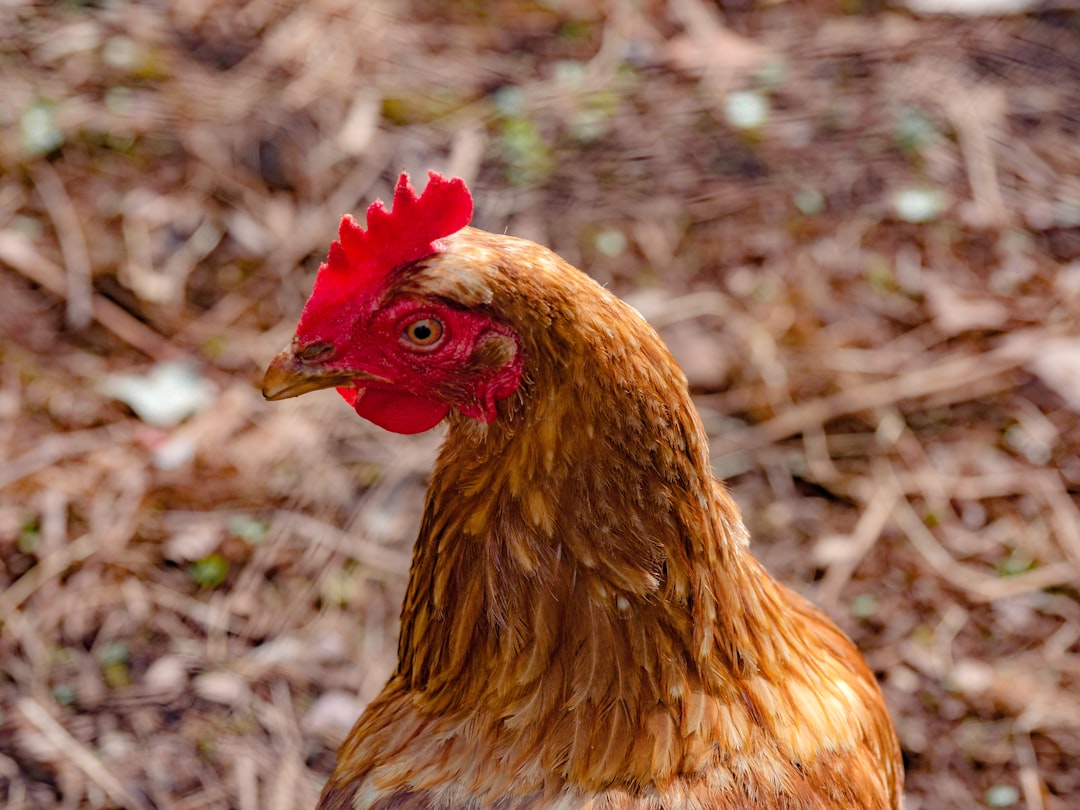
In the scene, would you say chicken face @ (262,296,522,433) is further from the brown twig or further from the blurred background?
the brown twig

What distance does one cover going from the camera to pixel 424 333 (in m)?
1.55

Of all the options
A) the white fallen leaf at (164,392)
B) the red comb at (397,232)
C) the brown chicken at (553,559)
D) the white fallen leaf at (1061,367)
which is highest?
the red comb at (397,232)

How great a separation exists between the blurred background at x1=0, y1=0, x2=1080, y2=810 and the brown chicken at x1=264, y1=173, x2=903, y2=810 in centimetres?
117

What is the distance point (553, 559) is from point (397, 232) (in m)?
0.51

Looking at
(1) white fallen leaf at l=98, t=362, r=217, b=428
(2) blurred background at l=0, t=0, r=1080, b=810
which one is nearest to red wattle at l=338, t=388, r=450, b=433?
(2) blurred background at l=0, t=0, r=1080, b=810

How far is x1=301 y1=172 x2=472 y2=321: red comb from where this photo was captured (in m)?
1.52

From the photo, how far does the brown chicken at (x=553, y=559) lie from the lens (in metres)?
1.52

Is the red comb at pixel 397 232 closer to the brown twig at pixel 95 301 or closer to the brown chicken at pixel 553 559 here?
the brown chicken at pixel 553 559

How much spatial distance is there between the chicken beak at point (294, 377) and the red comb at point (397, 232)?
113mm

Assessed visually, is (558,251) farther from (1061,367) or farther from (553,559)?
(553,559)

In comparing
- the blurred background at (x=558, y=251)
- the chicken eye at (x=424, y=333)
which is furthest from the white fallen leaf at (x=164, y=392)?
the chicken eye at (x=424, y=333)

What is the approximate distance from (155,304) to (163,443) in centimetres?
58

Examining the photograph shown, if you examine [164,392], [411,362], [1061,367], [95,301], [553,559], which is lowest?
[1061,367]

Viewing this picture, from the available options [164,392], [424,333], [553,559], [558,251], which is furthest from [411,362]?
[558,251]
